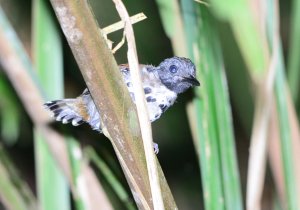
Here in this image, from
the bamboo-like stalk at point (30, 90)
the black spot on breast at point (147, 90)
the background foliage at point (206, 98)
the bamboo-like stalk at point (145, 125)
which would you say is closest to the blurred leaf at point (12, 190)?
the background foliage at point (206, 98)

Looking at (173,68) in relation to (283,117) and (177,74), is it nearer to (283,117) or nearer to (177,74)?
(177,74)

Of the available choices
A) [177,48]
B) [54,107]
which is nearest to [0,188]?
[54,107]

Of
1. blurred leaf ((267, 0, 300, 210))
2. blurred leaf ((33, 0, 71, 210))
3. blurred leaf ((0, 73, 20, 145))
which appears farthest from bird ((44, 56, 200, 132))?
blurred leaf ((267, 0, 300, 210))

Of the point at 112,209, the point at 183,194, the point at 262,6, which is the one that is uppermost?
the point at 262,6

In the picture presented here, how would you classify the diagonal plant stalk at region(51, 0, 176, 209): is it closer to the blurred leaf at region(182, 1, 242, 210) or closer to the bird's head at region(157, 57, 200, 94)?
the blurred leaf at region(182, 1, 242, 210)

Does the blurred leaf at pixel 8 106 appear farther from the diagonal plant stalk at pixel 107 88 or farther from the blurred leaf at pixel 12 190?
the diagonal plant stalk at pixel 107 88

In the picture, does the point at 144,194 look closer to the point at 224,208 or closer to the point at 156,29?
the point at 224,208
